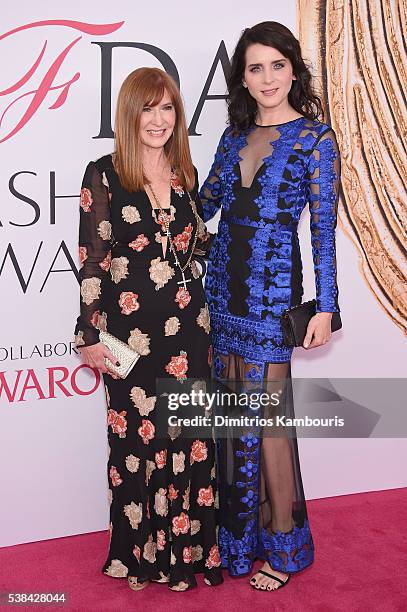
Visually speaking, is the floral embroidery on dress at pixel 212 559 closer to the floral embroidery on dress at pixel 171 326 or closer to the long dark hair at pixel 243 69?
the floral embroidery on dress at pixel 171 326

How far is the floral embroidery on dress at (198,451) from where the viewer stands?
9.01ft

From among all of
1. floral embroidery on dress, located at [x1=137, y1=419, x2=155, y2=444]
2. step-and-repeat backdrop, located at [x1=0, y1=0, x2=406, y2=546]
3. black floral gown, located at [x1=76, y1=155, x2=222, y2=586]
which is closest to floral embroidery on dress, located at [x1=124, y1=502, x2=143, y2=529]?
black floral gown, located at [x1=76, y1=155, x2=222, y2=586]

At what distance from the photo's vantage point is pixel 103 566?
9.73 feet

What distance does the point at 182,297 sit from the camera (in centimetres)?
266

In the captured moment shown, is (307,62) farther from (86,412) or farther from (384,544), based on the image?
(384,544)

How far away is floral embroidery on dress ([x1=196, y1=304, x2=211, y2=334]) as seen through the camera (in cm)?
271

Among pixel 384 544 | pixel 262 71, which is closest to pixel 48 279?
pixel 262 71

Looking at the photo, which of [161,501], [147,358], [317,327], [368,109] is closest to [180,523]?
[161,501]

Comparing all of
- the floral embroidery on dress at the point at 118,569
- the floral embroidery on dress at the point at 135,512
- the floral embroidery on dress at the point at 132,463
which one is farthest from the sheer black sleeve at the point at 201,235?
the floral embroidery on dress at the point at 118,569

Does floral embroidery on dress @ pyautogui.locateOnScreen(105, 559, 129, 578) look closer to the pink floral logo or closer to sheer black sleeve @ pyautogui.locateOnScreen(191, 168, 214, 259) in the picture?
sheer black sleeve @ pyautogui.locateOnScreen(191, 168, 214, 259)

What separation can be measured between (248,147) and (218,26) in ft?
2.24

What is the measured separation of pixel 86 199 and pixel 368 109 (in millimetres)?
1419

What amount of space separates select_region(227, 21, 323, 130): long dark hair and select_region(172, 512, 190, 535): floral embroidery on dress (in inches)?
53.6

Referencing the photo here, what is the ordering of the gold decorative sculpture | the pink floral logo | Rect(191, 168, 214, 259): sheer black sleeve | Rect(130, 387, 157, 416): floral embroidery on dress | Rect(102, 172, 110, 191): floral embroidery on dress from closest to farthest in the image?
Rect(102, 172, 110, 191): floral embroidery on dress, Rect(130, 387, 157, 416): floral embroidery on dress, Rect(191, 168, 214, 259): sheer black sleeve, the pink floral logo, the gold decorative sculpture
